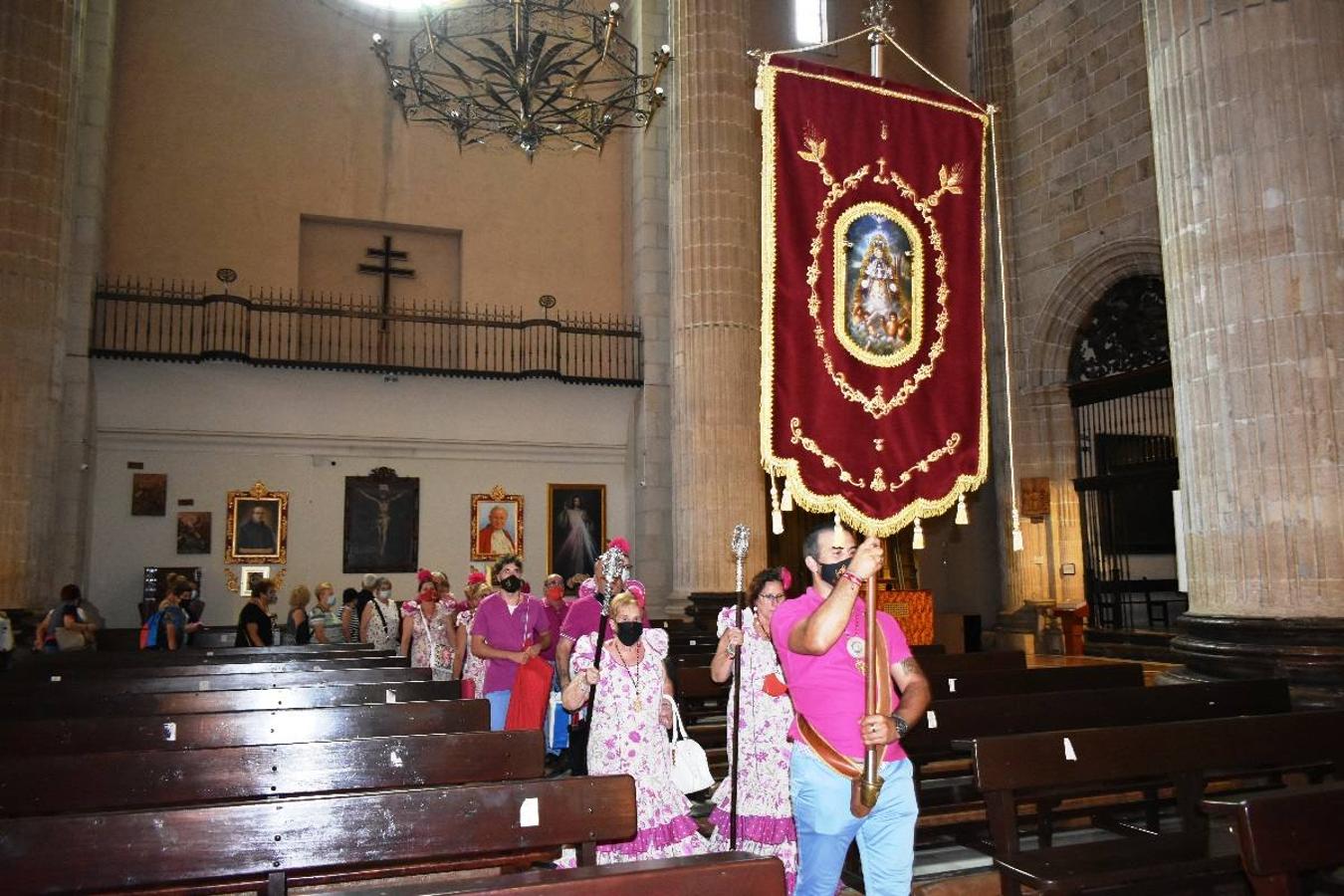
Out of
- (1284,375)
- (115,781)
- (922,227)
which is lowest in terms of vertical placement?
(115,781)

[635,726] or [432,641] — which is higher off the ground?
[432,641]

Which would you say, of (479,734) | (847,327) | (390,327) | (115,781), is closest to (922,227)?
(847,327)

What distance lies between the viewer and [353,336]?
1673 cm

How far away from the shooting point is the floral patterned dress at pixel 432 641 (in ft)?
31.8

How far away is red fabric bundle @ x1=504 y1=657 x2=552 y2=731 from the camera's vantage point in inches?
262

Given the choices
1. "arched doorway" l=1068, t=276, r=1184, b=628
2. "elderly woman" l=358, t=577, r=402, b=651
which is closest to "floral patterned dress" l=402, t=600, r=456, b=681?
"elderly woman" l=358, t=577, r=402, b=651

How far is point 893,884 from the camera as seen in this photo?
11.3ft

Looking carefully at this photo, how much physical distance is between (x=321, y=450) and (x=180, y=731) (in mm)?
11046

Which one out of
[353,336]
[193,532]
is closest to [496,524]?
[353,336]

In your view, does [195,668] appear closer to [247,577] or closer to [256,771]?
[256,771]

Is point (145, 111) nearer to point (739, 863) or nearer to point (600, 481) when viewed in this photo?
point (600, 481)

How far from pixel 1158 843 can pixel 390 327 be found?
49.2ft

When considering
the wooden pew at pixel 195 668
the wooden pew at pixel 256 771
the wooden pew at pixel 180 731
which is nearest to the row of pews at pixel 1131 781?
the wooden pew at pixel 256 771

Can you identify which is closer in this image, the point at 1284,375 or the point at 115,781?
the point at 115,781
